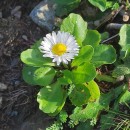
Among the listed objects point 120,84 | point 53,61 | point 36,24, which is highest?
point 36,24

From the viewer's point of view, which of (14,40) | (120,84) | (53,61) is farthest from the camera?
(14,40)

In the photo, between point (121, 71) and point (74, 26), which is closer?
point (121, 71)

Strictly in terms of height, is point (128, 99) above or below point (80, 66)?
below

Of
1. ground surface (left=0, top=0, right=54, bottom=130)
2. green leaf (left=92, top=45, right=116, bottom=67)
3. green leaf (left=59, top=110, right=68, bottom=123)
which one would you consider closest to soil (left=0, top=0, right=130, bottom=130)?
ground surface (left=0, top=0, right=54, bottom=130)

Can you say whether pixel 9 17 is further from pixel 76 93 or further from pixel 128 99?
pixel 128 99

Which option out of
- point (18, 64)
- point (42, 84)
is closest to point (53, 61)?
point (42, 84)

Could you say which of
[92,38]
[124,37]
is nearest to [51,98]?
[92,38]

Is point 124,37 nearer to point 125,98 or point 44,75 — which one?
point 125,98
